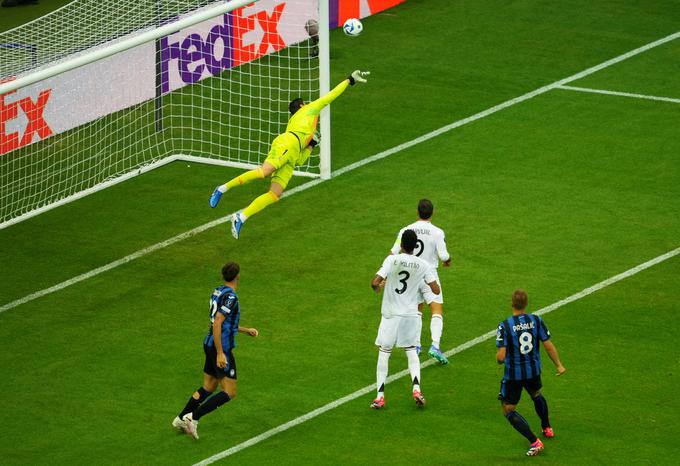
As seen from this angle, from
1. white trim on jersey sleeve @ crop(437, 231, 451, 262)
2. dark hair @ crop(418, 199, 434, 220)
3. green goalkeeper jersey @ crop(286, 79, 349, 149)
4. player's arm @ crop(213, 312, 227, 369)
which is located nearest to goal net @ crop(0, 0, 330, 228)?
green goalkeeper jersey @ crop(286, 79, 349, 149)

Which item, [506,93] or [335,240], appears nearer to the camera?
[335,240]

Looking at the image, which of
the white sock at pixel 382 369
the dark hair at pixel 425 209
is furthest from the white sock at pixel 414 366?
the dark hair at pixel 425 209

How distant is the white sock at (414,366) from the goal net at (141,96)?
7.11m

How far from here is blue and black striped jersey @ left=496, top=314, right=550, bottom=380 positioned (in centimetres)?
1285

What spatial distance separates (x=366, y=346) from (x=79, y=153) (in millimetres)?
7799

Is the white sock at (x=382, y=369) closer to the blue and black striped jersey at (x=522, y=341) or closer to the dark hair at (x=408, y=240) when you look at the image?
the dark hair at (x=408, y=240)

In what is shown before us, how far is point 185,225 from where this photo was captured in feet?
63.3

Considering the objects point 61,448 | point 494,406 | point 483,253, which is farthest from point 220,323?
point 483,253

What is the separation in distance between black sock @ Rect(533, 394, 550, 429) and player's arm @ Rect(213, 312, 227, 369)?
300cm

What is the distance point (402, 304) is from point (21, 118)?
949 centimetres

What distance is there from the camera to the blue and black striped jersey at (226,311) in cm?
1322

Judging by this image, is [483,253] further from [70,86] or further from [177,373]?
[70,86]

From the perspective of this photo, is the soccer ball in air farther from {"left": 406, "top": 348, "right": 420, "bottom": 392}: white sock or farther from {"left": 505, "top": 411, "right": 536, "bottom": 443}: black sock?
A: {"left": 505, "top": 411, "right": 536, "bottom": 443}: black sock

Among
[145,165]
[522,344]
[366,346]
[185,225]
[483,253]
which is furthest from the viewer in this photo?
[145,165]
